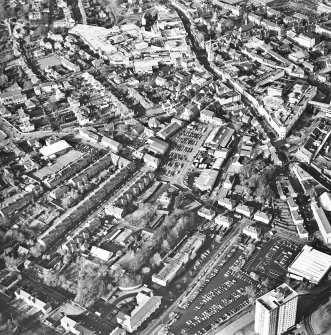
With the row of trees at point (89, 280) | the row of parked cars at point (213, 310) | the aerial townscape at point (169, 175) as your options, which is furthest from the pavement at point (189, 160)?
the row of parked cars at point (213, 310)

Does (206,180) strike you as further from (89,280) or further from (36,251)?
(36,251)

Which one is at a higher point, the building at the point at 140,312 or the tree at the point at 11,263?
the tree at the point at 11,263

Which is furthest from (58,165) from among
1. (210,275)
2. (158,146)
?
(210,275)

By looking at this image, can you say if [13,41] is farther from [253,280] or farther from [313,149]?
[253,280]

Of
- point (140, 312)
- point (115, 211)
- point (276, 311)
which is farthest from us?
point (115, 211)

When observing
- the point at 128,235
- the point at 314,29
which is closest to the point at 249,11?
the point at 314,29

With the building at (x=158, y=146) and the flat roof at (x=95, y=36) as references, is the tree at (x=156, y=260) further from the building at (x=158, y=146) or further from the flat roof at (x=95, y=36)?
the flat roof at (x=95, y=36)

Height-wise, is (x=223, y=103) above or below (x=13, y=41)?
below
